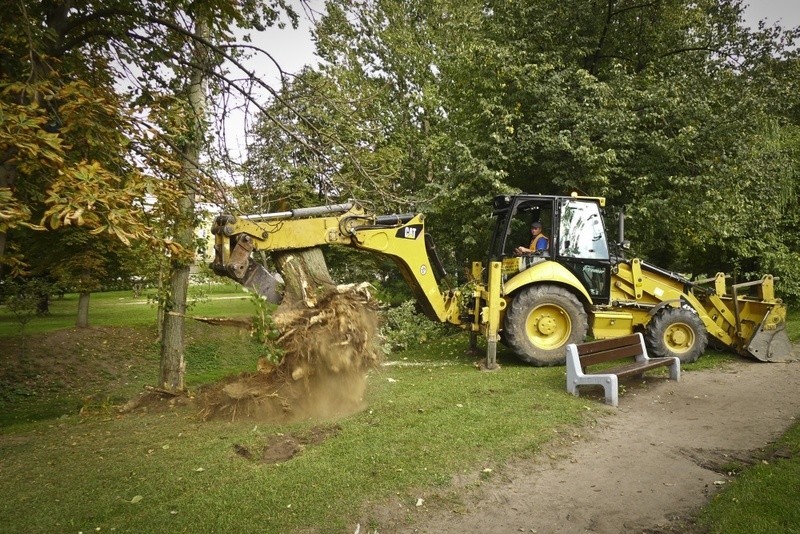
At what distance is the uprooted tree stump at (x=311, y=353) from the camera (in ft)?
19.0

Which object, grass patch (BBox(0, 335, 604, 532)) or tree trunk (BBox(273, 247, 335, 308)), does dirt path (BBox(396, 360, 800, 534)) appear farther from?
tree trunk (BBox(273, 247, 335, 308))

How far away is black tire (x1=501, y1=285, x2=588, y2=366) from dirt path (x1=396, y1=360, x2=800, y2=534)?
1760 millimetres

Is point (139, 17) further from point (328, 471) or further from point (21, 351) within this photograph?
point (21, 351)

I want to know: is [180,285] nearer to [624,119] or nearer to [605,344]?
[605,344]

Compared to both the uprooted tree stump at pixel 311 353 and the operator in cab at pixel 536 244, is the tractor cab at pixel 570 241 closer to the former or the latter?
the operator in cab at pixel 536 244

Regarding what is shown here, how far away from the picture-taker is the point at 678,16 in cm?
1438

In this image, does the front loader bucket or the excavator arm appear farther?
the front loader bucket

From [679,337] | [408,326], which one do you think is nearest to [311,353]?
[408,326]

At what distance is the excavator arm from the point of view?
5.65 m

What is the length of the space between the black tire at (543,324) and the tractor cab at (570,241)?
0.53 metres

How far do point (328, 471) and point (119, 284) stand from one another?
13614mm

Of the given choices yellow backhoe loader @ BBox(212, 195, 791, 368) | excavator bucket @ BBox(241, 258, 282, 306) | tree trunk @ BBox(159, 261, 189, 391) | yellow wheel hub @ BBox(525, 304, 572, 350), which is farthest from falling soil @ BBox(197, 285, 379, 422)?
yellow wheel hub @ BBox(525, 304, 572, 350)

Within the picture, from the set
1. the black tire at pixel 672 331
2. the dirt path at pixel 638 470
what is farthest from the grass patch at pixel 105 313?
the black tire at pixel 672 331

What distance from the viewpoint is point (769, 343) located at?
30.2ft
